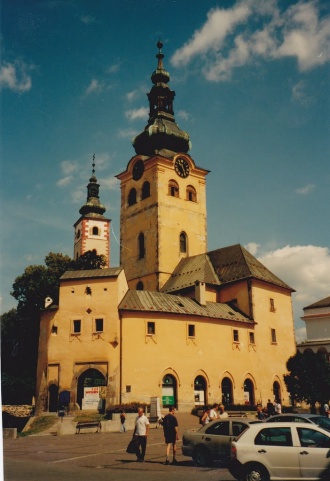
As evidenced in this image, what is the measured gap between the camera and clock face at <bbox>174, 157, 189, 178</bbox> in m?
58.9

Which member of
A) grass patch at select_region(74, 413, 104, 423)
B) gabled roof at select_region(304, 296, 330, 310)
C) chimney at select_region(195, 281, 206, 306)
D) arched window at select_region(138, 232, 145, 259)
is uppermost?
arched window at select_region(138, 232, 145, 259)

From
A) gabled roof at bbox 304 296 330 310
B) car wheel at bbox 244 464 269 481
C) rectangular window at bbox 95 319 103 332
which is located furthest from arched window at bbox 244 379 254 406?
car wheel at bbox 244 464 269 481

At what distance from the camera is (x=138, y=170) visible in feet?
197

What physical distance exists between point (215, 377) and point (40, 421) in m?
14.4

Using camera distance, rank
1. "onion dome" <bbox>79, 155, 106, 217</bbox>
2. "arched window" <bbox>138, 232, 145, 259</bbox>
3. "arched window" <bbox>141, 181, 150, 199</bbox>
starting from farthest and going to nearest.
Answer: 1. "onion dome" <bbox>79, 155, 106, 217</bbox>
2. "arched window" <bbox>141, 181, 150, 199</bbox>
3. "arched window" <bbox>138, 232, 145, 259</bbox>

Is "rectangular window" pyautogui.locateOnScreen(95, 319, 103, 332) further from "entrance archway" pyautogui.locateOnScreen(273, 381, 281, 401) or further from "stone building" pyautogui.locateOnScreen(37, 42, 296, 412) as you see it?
"entrance archway" pyautogui.locateOnScreen(273, 381, 281, 401)

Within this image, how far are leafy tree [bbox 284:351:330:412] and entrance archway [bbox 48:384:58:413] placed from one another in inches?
735

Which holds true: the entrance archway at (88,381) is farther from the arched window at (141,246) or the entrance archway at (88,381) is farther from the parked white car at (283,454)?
the parked white car at (283,454)

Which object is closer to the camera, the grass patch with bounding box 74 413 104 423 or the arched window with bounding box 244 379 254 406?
the grass patch with bounding box 74 413 104 423

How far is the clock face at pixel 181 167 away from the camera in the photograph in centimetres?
5887

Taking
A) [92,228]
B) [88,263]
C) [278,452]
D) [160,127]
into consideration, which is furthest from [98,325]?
[92,228]

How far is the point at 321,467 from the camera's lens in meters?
10.9

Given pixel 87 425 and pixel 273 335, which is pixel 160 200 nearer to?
pixel 273 335

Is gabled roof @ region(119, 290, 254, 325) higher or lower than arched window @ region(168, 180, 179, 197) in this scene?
lower
